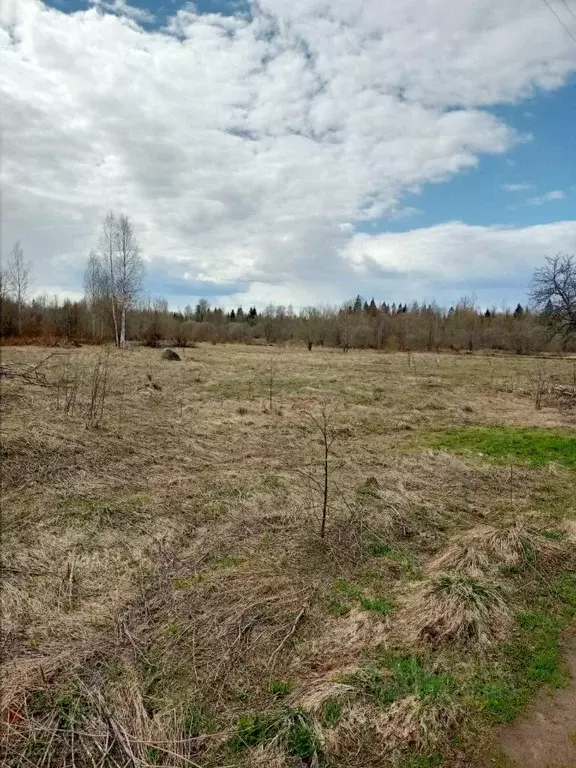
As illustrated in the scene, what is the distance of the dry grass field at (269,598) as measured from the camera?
277 cm

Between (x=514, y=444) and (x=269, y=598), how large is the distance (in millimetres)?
7958

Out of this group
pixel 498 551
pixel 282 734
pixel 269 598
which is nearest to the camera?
pixel 282 734

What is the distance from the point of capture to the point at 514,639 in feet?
12.0

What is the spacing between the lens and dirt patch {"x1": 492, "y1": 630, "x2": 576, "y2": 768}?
2650mm

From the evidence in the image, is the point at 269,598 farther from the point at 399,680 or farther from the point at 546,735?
the point at 546,735

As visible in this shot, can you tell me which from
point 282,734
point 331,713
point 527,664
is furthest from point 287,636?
point 527,664

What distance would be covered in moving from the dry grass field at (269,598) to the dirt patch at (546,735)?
8cm

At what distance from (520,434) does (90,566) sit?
994 cm

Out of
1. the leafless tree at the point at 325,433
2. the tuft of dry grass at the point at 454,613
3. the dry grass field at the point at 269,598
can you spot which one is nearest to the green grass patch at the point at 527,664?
the dry grass field at the point at 269,598

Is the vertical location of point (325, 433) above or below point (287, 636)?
above

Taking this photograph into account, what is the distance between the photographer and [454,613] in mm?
3775

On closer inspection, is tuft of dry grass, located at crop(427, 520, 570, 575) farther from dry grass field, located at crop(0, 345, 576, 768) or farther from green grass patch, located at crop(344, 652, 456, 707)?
green grass patch, located at crop(344, 652, 456, 707)

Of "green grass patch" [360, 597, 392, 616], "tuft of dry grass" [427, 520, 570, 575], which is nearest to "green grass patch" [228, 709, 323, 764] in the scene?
"green grass patch" [360, 597, 392, 616]

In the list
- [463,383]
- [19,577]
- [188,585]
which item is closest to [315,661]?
[188,585]
